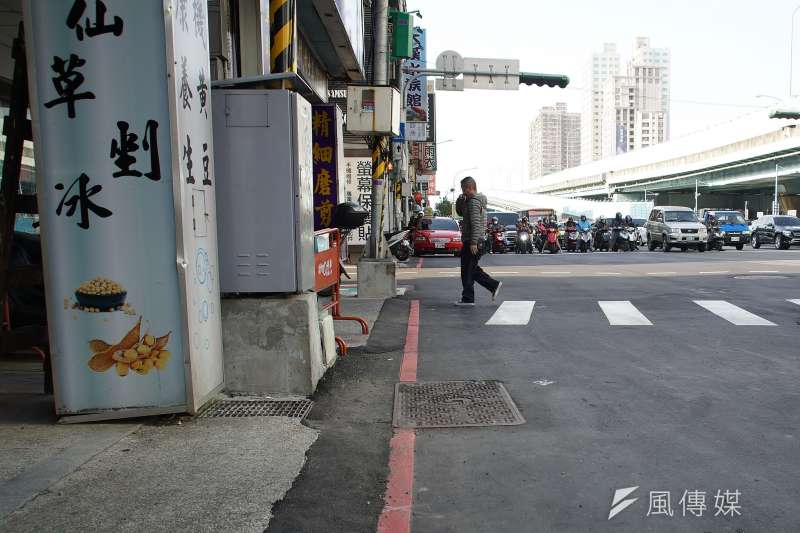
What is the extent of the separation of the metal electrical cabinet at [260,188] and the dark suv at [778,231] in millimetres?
33758

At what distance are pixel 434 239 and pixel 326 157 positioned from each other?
66.2 ft

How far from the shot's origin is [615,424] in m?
4.77

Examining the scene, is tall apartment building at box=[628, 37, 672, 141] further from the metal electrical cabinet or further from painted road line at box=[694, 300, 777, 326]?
the metal electrical cabinet

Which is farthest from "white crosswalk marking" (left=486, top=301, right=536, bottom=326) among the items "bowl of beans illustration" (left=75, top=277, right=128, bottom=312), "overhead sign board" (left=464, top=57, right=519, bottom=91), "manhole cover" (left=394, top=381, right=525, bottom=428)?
"overhead sign board" (left=464, top=57, right=519, bottom=91)

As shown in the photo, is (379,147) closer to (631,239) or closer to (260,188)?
(260,188)

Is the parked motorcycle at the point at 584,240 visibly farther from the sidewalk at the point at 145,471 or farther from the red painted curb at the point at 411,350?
the sidewalk at the point at 145,471

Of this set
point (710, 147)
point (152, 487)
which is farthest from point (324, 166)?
point (710, 147)

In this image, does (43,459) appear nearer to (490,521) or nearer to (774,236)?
(490,521)

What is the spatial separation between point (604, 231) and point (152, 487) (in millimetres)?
32484

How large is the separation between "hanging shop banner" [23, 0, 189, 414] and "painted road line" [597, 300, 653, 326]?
6.29 meters

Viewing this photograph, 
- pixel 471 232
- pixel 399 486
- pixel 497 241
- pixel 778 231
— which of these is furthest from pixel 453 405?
pixel 778 231

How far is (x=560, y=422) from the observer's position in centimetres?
484

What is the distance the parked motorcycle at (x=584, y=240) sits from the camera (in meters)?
33.0

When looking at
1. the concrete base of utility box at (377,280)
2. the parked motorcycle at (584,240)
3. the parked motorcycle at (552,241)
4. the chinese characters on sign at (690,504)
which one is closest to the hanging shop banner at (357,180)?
the parked motorcycle at (552,241)
